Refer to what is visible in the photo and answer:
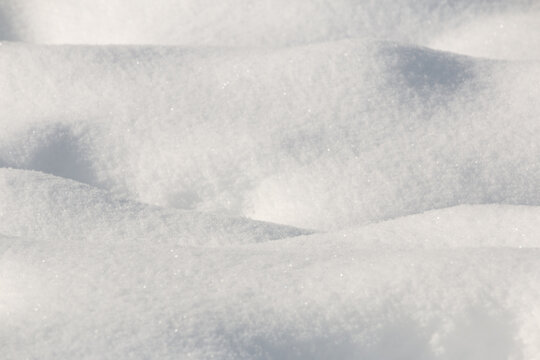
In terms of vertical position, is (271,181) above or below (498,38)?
below

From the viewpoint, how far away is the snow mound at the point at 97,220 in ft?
3.41

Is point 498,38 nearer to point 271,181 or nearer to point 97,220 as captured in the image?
point 271,181

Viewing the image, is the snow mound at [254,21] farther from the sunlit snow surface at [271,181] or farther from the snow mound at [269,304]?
the snow mound at [269,304]

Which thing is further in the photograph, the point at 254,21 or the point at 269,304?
the point at 254,21

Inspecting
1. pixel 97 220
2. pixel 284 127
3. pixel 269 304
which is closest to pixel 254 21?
pixel 284 127

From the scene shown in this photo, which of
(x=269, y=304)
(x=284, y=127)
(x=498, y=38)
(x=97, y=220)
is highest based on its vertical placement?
(x=498, y=38)

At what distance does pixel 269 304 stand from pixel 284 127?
0.48m

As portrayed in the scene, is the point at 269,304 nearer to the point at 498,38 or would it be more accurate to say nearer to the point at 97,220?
the point at 97,220

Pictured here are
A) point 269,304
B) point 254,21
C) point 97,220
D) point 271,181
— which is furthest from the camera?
point 254,21

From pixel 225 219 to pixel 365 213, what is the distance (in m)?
0.22

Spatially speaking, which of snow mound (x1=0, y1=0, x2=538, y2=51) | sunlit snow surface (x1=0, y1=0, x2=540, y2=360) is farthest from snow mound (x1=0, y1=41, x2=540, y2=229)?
snow mound (x1=0, y1=0, x2=538, y2=51)

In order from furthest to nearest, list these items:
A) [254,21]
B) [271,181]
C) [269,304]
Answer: [254,21]
[271,181]
[269,304]

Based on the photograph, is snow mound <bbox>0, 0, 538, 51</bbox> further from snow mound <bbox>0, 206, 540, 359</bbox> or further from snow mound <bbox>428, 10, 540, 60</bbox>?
snow mound <bbox>0, 206, 540, 359</bbox>

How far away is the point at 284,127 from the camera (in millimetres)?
1244
